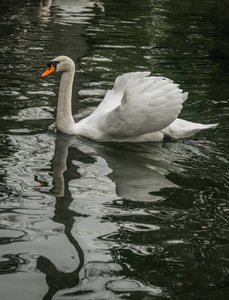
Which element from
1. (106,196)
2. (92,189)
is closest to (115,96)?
(92,189)

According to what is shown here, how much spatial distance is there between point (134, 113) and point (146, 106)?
161 millimetres

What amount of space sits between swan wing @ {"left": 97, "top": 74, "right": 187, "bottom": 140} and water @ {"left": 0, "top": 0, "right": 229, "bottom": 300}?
1.15 ft

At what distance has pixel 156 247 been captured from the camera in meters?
5.36

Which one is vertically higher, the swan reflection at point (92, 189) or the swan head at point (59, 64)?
the swan head at point (59, 64)

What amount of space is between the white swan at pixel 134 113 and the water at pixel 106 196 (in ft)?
0.49

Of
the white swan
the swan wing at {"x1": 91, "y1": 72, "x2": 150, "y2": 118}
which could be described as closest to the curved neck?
the white swan

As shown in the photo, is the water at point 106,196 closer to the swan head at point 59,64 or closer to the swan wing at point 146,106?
the swan wing at point 146,106

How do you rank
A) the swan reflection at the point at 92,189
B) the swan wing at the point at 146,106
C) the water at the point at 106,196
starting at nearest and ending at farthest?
the water at the point at 106,196 < the swan reflection at the point at 92,189 < the swan wing at the point at 146,106

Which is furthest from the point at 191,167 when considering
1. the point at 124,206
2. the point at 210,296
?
the point at 210,296

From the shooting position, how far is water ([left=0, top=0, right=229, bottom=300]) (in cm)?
488

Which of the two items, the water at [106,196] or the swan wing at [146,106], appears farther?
the swan wing at [146,106]

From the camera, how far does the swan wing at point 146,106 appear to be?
302 inches

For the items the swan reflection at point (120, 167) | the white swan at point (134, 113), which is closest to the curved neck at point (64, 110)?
the white swan at point (134, 113)

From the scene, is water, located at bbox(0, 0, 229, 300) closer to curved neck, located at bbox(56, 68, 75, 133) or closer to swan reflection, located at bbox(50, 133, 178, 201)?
swan reflection, located at bbox(50, 133, 178, 201)
